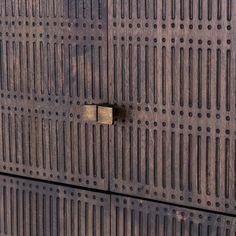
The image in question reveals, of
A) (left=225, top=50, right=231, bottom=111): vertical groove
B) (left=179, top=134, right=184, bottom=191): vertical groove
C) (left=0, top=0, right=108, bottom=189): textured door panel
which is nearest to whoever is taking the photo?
(left=225, top=50, right=231, bottom=111): vertical groove

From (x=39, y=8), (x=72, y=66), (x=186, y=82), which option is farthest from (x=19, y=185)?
(x=186, y=82)

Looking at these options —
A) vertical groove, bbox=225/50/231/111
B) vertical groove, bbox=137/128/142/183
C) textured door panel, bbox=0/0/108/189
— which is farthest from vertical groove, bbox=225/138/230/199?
textured door panel, bbox=0/0/108/189

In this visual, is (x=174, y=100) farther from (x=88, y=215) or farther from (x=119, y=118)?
(x=88, y=215)

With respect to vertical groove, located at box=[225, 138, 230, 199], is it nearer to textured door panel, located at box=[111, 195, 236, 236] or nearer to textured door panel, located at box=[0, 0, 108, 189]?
textured door panel, located at box=[111, 195, 236, 236]

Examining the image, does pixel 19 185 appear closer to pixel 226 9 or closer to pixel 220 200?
pixel 220 200

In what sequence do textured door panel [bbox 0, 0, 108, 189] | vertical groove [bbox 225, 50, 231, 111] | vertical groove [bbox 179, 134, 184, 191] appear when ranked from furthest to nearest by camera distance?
textured door panel [bbox 0, 0, 108, 189]
vertical groove [bbox 179, 134, 184, 191]
vertical groove [bbox 225, 50, 231, 111]

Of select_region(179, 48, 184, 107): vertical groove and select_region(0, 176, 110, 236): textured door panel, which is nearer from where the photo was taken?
select_region(179, 48, 184, 107): vertical groove

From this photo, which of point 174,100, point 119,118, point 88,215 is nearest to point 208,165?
point 174,100
